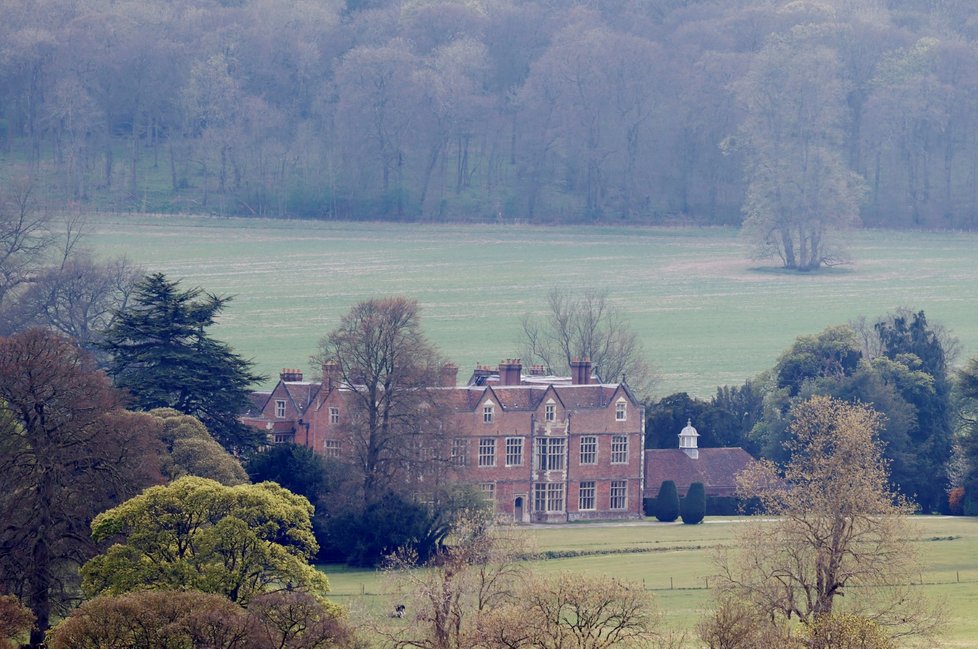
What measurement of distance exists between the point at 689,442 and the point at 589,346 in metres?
15.8

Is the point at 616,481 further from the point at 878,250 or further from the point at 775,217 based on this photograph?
the point at 878,250

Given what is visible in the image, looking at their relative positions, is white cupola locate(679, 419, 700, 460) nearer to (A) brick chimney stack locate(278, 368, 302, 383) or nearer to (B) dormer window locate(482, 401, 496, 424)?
(B) dormer window locate(482, 401, 496, 424)

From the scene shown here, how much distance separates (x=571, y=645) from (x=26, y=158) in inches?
4442

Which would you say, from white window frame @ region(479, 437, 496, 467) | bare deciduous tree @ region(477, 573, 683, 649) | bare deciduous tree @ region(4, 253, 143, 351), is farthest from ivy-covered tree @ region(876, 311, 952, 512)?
bare deciduous tree @ region(477, 573, 683, 649)

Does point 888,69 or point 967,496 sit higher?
point 888,69

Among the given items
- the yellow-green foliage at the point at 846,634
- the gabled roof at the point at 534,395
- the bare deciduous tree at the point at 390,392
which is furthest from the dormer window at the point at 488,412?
the yellow-green foliage at the point at 846,634

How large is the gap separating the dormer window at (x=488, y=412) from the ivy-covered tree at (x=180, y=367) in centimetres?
930

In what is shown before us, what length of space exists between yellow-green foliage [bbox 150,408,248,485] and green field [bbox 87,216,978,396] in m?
35.8

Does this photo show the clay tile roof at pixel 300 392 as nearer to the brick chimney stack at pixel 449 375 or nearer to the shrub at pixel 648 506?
the brick chimney stack at pixel 449 375

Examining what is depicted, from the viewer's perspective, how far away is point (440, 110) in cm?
15500

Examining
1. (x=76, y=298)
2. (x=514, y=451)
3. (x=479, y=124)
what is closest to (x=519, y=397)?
(x=514, y=451)

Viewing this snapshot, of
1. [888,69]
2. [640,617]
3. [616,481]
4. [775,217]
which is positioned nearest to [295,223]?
[775,217]

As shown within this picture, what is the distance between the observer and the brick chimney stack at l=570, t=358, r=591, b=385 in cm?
8144

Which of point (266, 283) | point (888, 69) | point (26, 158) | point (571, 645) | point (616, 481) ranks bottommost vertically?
point (571, 645)
